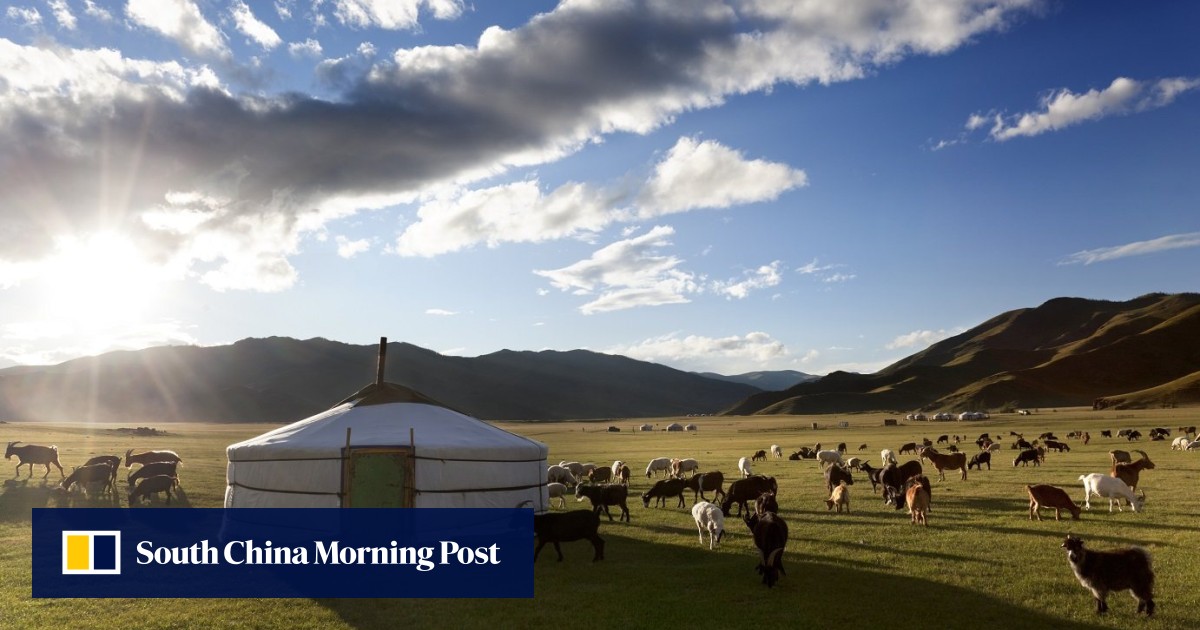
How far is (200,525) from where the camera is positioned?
16875 millimetres

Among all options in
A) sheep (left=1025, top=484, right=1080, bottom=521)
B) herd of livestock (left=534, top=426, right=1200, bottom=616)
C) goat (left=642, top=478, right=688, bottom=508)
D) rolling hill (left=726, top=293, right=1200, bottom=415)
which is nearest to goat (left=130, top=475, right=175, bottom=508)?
herd of livestock (left=534, top=426, right=1200, bottom=616)

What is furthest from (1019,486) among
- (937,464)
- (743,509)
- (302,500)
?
(302,500)

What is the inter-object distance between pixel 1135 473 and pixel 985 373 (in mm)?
172664

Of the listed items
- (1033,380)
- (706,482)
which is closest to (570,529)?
(706,482)

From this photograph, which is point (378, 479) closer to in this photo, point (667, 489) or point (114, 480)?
point (667, 489)

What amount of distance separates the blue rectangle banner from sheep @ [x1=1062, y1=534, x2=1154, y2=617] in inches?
307

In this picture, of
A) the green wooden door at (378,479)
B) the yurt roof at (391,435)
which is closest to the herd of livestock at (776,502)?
the yurt roof at (391,435)

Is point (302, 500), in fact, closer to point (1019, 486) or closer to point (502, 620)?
point (502, 620)

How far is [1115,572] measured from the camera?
9242 millimetres

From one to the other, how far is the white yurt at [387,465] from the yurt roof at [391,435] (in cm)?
2

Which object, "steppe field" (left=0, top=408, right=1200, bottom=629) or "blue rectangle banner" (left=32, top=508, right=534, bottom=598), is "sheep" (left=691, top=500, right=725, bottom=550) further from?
"blue rectangle banner" (left=32, top=508, right=534, bottom=598)

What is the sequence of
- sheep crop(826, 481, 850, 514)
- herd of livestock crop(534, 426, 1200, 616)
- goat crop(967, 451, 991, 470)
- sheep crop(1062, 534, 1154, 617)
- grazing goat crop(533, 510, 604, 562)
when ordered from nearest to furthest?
sheep crop(1062, 534, 1154, 617)
herd of livestock crop(534, 426, 1200, 616)
grazing goat crop(533, 510, 604, 562)
sheep crop(826, 481, 850, 514)
goat crop(967, 451, 991, 470)

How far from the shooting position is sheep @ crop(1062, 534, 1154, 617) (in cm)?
910

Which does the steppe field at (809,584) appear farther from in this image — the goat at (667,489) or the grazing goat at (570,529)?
the goat at (667,489)
